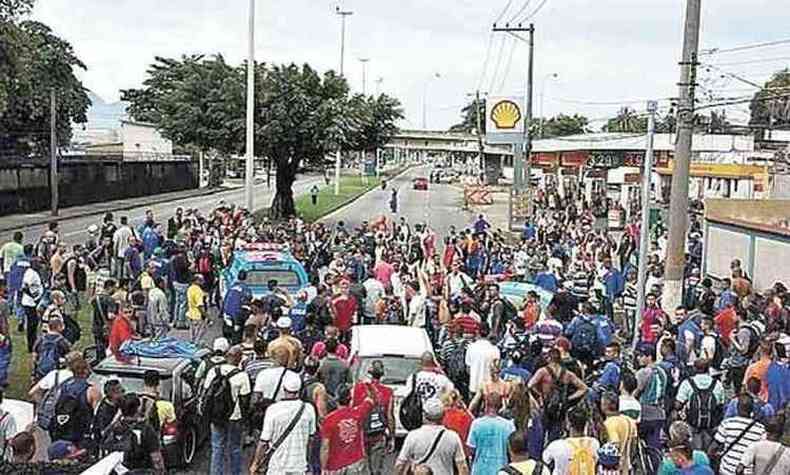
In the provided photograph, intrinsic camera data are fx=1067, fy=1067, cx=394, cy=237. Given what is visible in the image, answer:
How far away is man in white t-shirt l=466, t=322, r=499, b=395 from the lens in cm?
1177

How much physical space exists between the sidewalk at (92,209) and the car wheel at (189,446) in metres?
33.0

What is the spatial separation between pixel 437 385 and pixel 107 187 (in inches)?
2155

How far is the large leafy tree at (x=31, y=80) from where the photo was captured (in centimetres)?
3741

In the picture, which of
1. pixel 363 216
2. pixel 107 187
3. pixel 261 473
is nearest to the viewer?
pixel 261 473

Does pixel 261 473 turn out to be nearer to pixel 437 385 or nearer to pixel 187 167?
pixel 437 385

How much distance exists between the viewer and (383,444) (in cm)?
1040

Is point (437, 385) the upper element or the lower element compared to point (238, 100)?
lower

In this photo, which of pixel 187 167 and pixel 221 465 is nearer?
pixel 221 465

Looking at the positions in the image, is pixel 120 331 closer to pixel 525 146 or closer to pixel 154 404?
pixel 154 404

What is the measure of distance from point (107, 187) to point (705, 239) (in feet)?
139

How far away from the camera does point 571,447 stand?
26.3 ft

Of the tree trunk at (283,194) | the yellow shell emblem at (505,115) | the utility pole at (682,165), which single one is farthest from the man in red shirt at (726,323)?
the yellow shell emblem at (505,115)

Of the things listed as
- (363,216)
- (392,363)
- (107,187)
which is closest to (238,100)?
(363,216)

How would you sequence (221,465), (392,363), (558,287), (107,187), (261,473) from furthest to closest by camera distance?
(107,187) < (558,287) < (392,363) < (221,465) < (261,473)
